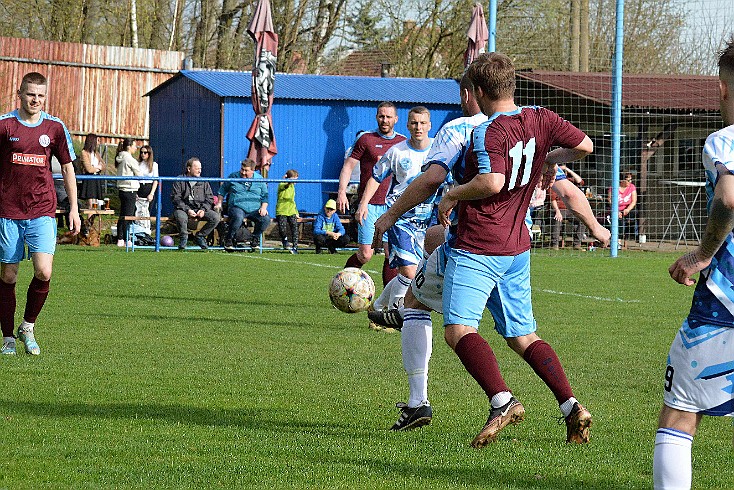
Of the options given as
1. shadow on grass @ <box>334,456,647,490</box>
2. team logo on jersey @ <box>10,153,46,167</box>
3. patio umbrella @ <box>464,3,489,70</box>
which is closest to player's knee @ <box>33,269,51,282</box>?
team logo on jersey @ <box>10,153,46,167</box>

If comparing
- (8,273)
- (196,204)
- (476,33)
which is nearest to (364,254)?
(8,273)

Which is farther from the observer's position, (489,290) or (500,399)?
(489,290)

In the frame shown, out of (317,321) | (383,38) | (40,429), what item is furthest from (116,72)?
(40,429)

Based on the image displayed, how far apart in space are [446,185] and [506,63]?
2.51 metres

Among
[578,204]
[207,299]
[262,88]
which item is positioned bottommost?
[207,299]

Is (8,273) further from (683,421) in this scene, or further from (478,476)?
(683,421)

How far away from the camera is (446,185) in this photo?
7832 mm

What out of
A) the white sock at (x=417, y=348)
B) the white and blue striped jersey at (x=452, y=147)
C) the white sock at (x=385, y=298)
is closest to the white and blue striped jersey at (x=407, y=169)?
the white sock at (x=385, y=298)

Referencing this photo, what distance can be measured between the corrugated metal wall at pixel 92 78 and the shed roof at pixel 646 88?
13.8 metres

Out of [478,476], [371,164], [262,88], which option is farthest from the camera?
[262,88]

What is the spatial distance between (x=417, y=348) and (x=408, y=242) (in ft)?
11.5

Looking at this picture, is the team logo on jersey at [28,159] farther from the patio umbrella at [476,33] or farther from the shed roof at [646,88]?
the shed roof at [646,88]

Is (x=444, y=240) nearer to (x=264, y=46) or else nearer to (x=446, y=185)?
(x=446, y=185)

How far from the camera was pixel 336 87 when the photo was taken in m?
26.7
